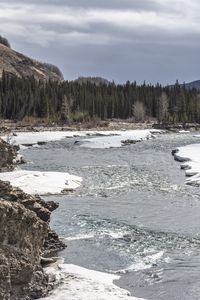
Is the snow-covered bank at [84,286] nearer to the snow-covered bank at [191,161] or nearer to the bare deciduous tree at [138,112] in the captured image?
the snow-covered bank at [191,161]

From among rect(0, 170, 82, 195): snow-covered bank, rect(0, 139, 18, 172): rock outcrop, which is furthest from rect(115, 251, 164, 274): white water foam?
rect(0, 139, 18, 172): rock outcrop

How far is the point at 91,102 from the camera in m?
140

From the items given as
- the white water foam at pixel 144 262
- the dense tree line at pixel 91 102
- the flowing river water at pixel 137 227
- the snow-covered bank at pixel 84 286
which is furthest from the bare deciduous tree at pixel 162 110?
the snow-covered bank at pixel 84 286

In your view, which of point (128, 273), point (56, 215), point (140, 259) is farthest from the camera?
point (56, 215)

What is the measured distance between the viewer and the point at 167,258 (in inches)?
797

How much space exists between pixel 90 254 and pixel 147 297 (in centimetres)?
480

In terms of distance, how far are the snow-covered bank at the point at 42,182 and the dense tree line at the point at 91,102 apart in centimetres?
8419

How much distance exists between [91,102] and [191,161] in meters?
92.5

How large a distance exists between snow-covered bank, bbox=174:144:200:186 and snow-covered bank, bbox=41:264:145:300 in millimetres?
20635

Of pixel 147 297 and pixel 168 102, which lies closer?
pixel 147 297

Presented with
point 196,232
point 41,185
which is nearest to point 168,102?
point 41,185

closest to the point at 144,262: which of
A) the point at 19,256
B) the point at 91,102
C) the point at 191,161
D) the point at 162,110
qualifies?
the point at 19,256

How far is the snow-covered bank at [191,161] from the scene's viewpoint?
129 ft

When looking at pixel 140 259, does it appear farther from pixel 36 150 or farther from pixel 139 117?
pixel 139 117
